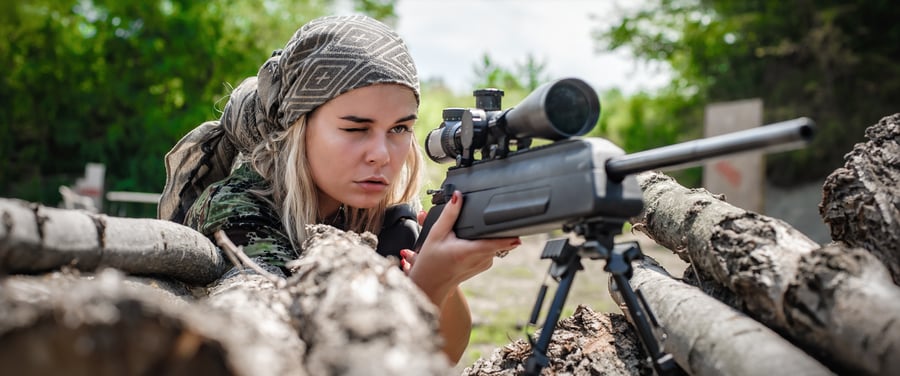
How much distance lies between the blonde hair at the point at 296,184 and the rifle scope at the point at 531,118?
0.69 meters

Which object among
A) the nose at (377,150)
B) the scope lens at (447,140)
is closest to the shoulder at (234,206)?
the nose at (377,150)

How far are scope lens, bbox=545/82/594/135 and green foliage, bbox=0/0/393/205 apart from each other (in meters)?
11.6

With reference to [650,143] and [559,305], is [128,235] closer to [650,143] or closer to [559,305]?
[559,305]

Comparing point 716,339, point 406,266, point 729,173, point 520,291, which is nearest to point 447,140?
point 406,266

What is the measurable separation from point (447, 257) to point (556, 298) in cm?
72

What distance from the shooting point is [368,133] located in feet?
9.66

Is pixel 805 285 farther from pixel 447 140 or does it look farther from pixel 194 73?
pixel 194 73

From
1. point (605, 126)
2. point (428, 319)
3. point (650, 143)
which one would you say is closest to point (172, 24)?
point (605, 126)

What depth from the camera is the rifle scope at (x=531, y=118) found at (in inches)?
81.7

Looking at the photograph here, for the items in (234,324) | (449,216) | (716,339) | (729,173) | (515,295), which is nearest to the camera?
(234,324)

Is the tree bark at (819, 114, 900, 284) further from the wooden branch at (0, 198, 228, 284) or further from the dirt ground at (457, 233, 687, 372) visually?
the dirt ground at (457, 233, 687, 372)

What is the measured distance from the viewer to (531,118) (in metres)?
2.12

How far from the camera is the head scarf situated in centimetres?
292

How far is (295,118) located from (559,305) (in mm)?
1543
